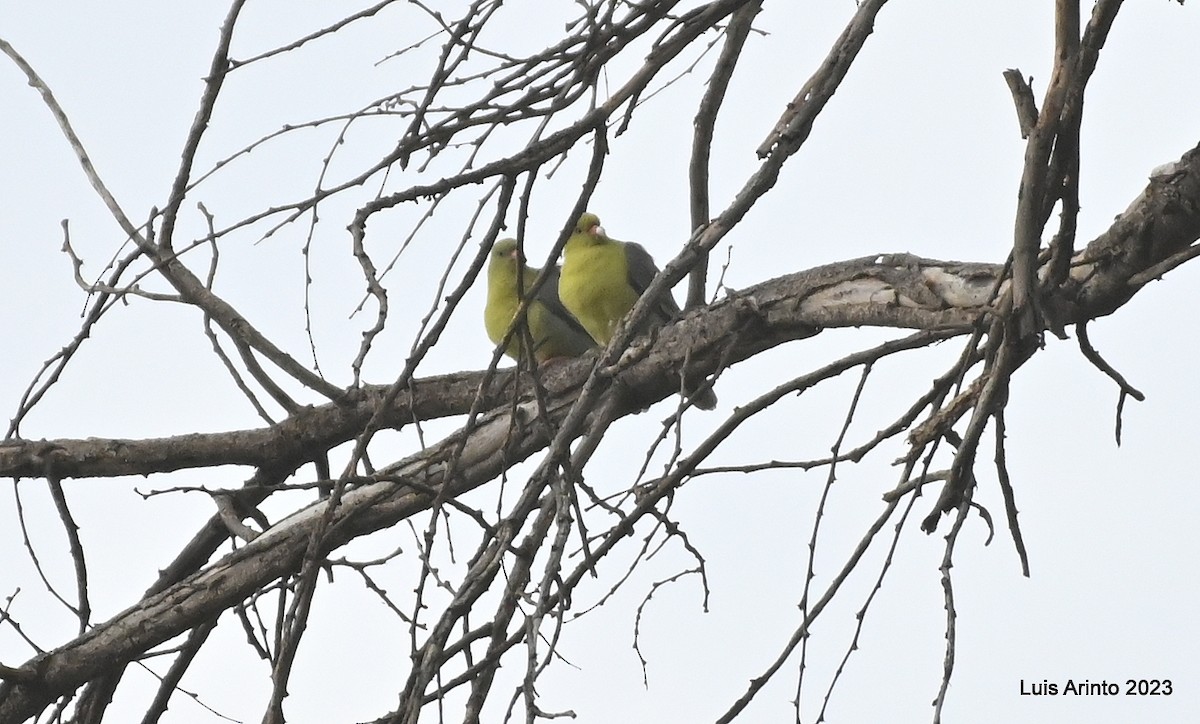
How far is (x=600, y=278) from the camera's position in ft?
19.8

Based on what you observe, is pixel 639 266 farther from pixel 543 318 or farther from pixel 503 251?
pixel 503 251

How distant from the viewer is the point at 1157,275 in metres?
2.59

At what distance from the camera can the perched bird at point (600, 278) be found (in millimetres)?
6004

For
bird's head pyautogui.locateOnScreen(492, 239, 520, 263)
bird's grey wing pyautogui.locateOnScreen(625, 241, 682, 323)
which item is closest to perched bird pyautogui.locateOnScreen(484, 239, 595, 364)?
bird's head pyautogui.locateOnScreen(492, 239, 520, 263)

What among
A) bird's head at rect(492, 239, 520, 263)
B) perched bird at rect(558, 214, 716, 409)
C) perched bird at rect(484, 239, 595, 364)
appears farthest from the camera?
bird's head at rect(492, 239, 520, 263)

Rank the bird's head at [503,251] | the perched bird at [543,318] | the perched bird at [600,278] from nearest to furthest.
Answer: the perched bird at [600,278] → the perched bird at [543,318] → the bird's head at [503,251]

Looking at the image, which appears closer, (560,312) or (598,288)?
(598,288)

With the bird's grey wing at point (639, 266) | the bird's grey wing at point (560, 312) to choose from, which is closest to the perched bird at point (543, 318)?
the bird's grey wing at point (560, 312)

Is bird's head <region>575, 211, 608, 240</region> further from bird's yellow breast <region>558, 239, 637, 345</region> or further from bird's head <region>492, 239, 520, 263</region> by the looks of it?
bird's head <region>492, 239, 520, 263</region>

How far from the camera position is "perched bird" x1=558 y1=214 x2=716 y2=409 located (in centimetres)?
600

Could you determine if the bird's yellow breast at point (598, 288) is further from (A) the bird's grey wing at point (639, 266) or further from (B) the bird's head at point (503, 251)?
(B) the bird's head at point (503, 251)

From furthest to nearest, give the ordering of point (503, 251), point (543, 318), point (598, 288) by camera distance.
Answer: point (503, 251) → point (543, 318) → point (598, 288)

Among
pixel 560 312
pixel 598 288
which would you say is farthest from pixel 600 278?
pixel 560 312

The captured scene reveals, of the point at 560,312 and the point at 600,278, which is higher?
the point at 560,312
